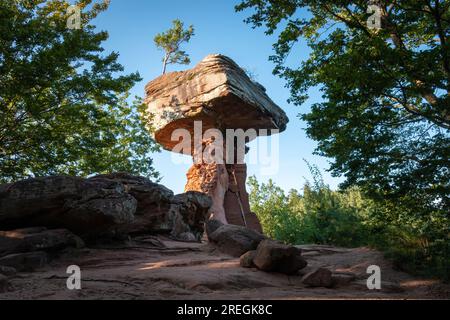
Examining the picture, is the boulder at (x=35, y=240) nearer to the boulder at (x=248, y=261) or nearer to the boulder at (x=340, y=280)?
the boulder at (x=248, y=261)

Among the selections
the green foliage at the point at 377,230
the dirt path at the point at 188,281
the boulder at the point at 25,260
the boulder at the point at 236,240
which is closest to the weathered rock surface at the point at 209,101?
the green foliage at the point at 377,230

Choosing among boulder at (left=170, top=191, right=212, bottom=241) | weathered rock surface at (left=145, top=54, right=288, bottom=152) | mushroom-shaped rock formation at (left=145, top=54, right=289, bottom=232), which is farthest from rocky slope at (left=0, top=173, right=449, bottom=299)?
weathered rock surface at (left=145, top=54, right=288, bottom=152)

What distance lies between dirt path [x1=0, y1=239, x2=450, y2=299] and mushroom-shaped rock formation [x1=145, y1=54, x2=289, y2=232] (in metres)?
10.0

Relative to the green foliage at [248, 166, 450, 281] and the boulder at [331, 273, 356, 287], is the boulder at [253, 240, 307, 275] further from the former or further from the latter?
the green foliage at [248, 166, 450, 281]

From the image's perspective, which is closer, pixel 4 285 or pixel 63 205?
pixel 4 285

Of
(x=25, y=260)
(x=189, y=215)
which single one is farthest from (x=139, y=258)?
(x=189, y=215)

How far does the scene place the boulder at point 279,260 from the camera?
7910 mm

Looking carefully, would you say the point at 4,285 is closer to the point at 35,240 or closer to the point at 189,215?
the point at 35,240

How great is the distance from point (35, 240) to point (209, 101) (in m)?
12.8

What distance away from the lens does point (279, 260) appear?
7.94 meters

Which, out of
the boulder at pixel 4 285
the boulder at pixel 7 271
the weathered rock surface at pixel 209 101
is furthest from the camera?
the weathered rock surface at pixel 209 101

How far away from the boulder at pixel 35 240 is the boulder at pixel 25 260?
0.35 meters

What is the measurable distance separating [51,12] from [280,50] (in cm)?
1138

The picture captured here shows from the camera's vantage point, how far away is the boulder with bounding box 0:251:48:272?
7.47 meters
